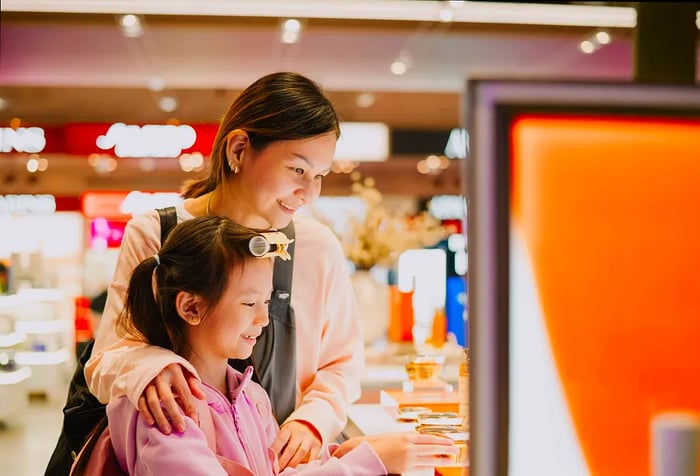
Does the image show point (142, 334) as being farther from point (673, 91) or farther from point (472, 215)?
point (673, 91)

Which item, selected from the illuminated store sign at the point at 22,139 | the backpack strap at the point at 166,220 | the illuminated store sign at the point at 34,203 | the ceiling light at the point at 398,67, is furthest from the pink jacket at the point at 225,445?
the illuminated store sign at the point at 34,203

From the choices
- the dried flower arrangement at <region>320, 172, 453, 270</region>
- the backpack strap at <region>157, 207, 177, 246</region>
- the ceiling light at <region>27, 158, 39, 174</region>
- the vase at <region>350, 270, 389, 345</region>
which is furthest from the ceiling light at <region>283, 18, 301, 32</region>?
the ceiling light at <region>27, 158, 39, 174</region>

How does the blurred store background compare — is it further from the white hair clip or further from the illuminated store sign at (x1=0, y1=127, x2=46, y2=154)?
the white hair clip

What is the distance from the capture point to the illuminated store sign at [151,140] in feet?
35.9

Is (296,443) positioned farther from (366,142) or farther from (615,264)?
(366,142)

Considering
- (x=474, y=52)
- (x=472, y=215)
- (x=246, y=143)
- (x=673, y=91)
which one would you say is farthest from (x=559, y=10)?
(x=474, y=52)

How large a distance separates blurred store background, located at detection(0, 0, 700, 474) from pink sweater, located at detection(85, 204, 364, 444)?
647 mm

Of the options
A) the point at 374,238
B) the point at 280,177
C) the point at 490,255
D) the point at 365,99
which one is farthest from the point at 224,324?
A: the point at 365,99

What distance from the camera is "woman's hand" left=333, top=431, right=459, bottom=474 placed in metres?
1.59

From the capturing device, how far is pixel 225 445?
1.58 metres

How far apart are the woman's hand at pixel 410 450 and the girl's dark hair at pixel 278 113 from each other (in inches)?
26.0

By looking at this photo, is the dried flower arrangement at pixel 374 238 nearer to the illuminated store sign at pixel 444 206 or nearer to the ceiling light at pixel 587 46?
the ceiling light at pixel 587 46

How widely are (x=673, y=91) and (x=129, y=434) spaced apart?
1.02m

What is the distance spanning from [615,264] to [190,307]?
844 mm
